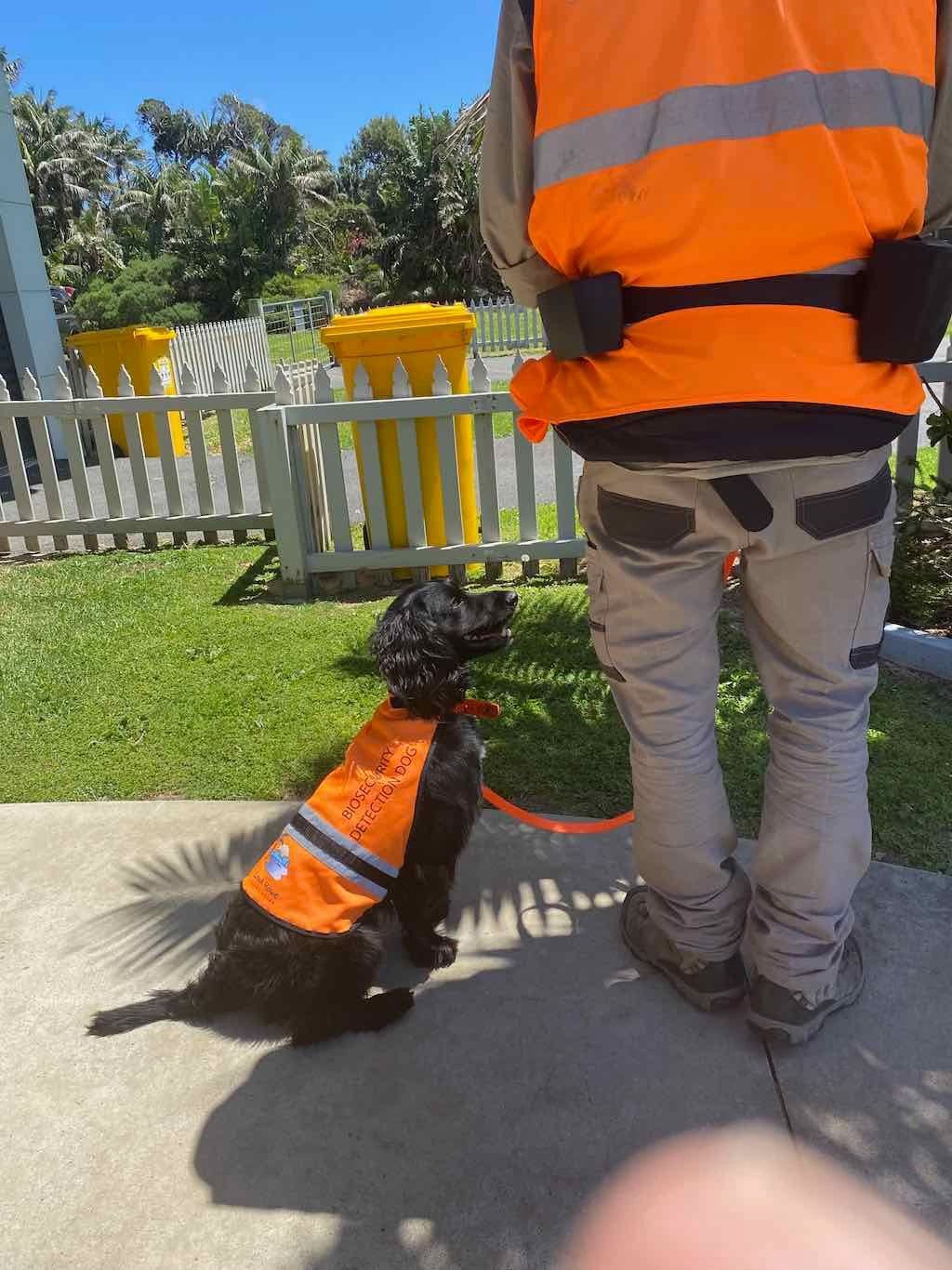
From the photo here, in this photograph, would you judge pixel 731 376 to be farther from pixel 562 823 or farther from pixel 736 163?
pixel 562 823

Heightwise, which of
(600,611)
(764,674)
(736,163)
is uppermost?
(736,163)

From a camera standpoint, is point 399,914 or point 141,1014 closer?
point 141,1014

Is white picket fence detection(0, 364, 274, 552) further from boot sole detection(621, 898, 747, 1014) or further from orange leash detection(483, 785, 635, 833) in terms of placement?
boot sole detection(621, 898, 747, 1014)

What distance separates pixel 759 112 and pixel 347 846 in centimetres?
168

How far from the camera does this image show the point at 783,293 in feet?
5.28

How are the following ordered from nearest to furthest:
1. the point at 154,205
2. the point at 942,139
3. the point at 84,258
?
the point at 942,139
the point at 84,258
the point at 154,205

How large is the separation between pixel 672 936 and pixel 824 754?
599mm

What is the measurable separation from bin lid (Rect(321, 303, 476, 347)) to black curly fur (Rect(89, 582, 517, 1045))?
2.98 metres

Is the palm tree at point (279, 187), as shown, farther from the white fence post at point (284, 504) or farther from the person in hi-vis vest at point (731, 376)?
the person in hi-vis vest at point (731, 376)

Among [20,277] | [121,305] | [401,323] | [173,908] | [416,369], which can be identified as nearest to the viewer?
[173,908]

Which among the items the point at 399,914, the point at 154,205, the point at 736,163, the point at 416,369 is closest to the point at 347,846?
the point at 399,914

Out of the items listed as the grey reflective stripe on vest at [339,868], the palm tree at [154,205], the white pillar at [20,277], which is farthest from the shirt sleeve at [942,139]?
the palm tree at [154,205]

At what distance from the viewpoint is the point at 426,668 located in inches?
90.5

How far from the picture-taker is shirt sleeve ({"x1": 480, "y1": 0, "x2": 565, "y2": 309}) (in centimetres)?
173
